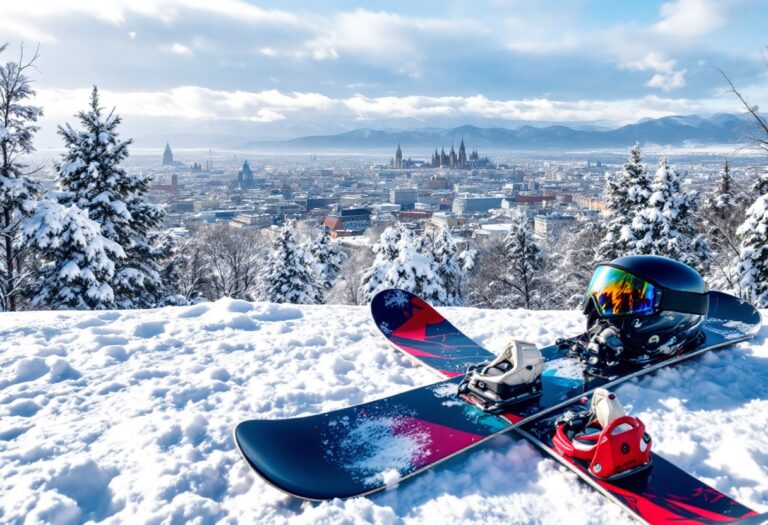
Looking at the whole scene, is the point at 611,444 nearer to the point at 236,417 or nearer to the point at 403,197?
the point at 236,417

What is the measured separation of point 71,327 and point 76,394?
1927 mm

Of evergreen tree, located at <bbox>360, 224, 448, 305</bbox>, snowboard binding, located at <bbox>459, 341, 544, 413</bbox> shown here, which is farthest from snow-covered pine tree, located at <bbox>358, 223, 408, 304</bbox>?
snowboard binding, located at <bbox>459, 341, 544, 413</bbox>

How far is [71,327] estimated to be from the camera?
231 inches

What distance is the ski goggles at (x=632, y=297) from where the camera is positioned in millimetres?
4680

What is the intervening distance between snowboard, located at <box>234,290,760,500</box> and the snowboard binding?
0.08 metres

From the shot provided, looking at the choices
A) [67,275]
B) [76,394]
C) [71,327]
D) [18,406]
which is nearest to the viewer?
[18,406]

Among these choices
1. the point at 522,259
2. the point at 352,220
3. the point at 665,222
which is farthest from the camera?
the point at 352,220

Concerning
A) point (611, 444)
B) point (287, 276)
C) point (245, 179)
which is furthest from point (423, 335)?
point (245, 179)

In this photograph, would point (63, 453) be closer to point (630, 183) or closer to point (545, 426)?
point (545, 426)

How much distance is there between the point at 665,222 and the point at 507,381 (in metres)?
17.1

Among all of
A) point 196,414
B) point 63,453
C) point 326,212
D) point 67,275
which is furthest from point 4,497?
point 326,212

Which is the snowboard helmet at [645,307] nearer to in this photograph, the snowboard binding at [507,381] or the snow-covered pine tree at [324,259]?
the snowboard binding at [507,381]

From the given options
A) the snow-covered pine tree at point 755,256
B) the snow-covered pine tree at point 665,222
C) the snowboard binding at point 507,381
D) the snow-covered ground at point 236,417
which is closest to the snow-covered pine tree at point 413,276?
the snow-covered pine tree at point 665,222

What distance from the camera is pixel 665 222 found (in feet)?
57.8
